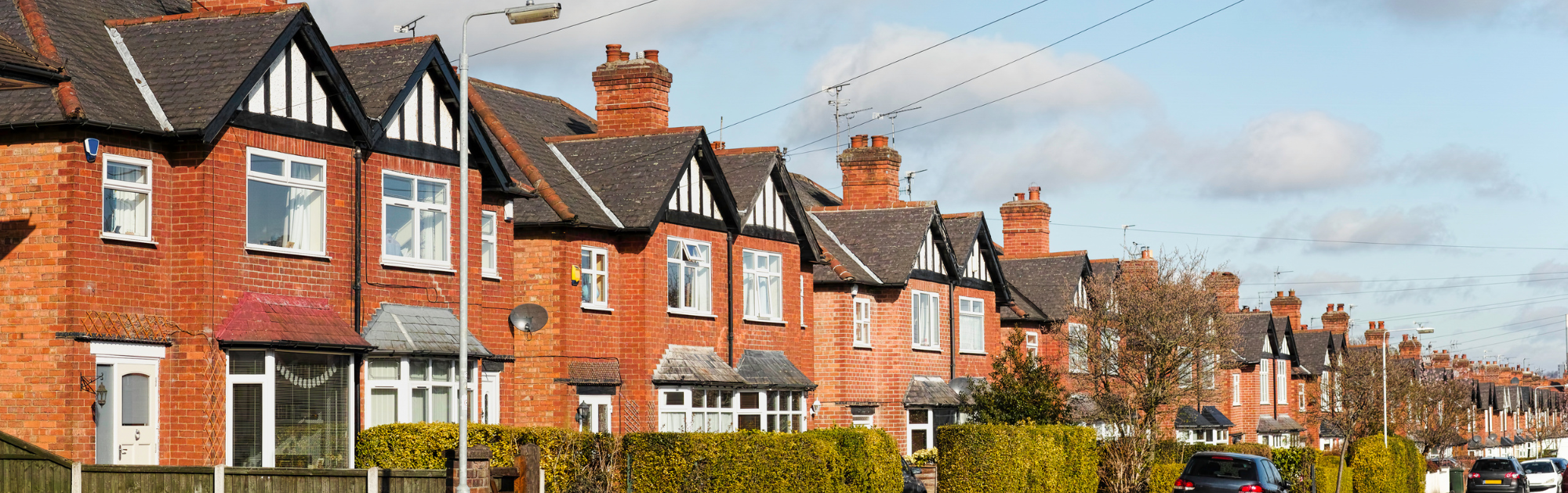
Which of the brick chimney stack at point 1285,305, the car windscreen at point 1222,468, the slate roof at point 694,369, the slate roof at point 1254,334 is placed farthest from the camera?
the brick chimney stack at point 1285,305

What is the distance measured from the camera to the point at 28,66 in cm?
1847

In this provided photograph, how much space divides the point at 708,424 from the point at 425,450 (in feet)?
32.4

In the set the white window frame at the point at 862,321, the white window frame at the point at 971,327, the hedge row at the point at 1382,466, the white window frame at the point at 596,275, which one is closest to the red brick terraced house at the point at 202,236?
the white window frame at the point at 596,275

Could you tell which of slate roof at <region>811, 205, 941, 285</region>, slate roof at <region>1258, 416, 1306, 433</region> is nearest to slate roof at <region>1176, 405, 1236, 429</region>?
slate roof at <region>1258, 416, 1306, 433</region>

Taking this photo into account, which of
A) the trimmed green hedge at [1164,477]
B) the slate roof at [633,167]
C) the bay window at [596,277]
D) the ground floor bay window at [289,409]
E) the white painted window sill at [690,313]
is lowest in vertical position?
the trimmed green hedge at [1164,477]

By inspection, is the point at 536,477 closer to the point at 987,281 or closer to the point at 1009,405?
the point at 1009,405

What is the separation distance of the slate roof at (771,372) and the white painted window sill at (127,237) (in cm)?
1338

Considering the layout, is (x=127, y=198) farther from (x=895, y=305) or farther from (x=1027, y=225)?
(x=1027, y=225)

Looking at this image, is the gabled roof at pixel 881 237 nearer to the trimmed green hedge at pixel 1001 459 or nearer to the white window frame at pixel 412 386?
the trimmed green hedge at pixel 1001 459

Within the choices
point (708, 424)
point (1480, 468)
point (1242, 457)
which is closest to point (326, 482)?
point (708, 424)

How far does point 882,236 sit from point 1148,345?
7.12 meters

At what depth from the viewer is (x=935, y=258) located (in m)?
41.0

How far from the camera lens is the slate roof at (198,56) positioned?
21.1 metres

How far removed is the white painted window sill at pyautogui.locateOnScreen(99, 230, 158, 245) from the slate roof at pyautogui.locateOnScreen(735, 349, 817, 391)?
43.9ft
